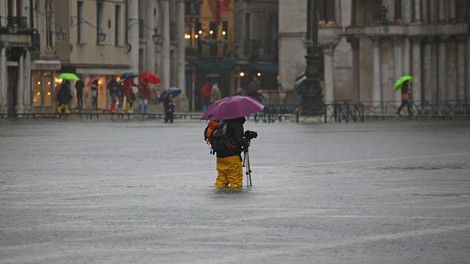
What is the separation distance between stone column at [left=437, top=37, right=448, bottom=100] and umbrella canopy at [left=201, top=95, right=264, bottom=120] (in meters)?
51.7

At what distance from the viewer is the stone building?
76875mm

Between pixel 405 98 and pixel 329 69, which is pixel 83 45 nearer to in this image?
pixel 329 69

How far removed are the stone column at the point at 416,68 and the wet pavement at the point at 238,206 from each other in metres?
37.3

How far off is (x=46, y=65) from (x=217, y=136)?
59.7 m

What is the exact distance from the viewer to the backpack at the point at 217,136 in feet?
84.9

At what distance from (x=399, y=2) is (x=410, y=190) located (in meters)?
54.3

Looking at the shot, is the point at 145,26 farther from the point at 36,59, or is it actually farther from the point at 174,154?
the point at 174,154

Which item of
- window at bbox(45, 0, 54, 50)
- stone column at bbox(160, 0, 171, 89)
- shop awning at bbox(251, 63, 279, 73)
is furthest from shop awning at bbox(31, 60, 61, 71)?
shop awning at bbox(251, 63, 279, 73)

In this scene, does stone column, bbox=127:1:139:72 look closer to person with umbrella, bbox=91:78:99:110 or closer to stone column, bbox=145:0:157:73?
stone column, bbox=145:0:157:73

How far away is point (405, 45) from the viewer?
78.4 meters

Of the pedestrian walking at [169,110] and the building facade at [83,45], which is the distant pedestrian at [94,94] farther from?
the pedestrian walking at [169,110]

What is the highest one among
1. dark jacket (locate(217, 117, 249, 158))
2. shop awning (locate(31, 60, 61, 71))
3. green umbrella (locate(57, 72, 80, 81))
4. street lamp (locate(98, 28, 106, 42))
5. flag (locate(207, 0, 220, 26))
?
flag (locate(207, 0, 220, 26))

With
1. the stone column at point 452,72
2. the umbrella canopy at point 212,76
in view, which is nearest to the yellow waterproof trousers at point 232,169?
the stone column at point 452,72

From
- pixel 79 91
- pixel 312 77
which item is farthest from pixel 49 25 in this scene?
pixel 312 77
